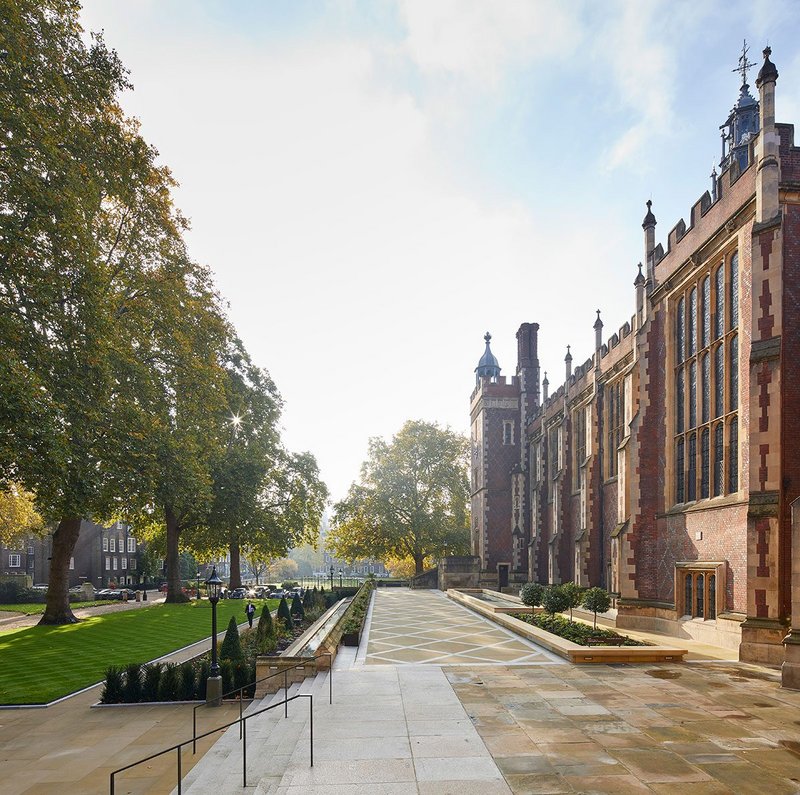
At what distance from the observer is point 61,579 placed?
29.6 meters

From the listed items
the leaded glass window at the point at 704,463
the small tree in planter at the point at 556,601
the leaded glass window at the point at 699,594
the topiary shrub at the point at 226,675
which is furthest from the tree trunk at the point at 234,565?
the leaded glass window at the point at 704,463

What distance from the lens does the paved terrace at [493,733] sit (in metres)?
7.33

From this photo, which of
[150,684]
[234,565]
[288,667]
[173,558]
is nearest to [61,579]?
[173,558]

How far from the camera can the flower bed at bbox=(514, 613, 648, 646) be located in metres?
17.0

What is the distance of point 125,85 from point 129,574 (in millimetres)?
65920

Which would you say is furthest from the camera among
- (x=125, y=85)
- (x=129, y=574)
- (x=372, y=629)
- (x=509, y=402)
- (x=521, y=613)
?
(x=129, y=574)

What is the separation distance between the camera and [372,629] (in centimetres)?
2178

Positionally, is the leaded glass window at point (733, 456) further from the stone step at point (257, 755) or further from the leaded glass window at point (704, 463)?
the stone step at point (257, 755)

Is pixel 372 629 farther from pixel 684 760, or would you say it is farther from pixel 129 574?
pixel 129 574

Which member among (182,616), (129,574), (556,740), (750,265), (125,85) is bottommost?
(129,574)

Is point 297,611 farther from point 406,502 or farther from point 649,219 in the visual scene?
point 406,502

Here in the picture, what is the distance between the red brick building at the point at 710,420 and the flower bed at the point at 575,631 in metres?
2.63

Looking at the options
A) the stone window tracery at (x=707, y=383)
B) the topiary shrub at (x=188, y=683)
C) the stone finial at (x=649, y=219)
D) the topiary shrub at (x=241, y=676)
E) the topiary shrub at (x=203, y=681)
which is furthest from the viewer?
the stone finial at (x=649, y=219)

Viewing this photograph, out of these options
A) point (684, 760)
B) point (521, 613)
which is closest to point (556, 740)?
point (684, 760)
